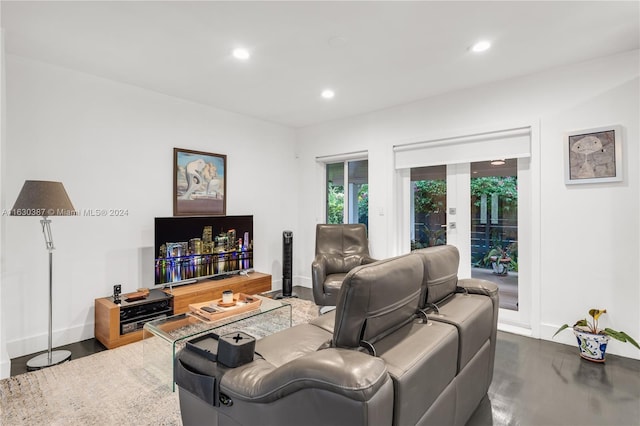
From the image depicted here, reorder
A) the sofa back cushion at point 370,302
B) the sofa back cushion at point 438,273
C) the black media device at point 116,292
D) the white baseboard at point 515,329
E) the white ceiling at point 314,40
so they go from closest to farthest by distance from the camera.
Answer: the sofa back cushion at point 370,302
the sofa back cushion at point 438,273
the white ceiling at point 314,40
the black media device at point 116,292
the white baseboard at point 515,329

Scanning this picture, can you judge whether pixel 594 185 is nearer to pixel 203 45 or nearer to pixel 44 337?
pixel 203 45

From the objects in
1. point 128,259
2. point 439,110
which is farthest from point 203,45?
point 439,110

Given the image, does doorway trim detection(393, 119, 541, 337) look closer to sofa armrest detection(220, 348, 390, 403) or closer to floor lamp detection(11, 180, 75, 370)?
sofa armrest detection(220, 348, 390, 403)

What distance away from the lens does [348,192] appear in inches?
198

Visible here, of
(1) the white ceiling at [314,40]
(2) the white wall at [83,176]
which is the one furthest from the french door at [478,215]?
(2) the white wall at [83,176]

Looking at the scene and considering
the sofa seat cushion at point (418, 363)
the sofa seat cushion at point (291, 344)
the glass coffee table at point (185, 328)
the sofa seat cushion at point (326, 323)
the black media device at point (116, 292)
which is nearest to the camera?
the sofa seat cushion at point (418, 363)

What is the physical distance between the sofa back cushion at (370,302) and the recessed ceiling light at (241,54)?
2.28 metres

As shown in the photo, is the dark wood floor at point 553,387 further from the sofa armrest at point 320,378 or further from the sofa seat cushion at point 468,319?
the sofa armrest at point 320,378

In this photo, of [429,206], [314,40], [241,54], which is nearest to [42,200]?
[241,54]

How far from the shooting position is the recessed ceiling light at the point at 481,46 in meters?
2.64

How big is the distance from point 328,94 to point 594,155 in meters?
2.68

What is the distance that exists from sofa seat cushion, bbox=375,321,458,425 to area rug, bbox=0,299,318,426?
1439 millimetres

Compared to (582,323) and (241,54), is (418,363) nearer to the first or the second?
(582,323)

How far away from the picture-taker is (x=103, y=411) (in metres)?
2.02
